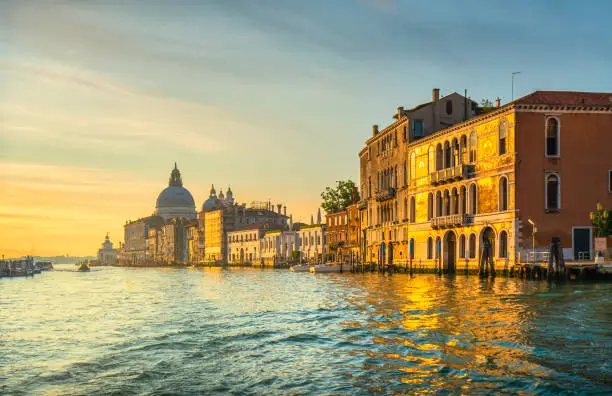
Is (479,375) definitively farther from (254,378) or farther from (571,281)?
(571,281)

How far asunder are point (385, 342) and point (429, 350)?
1.40m

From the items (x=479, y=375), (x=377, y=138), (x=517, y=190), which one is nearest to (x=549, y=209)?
(x=517, y=190)

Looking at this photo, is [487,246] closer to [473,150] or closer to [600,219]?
[600,219]

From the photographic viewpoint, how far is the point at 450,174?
4503cm

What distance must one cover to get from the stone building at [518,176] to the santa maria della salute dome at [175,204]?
145165mm

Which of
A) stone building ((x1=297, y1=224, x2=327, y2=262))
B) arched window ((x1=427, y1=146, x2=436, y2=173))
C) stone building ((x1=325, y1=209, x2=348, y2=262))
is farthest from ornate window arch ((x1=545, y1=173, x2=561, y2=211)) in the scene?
stone building ((x1=297, y1=224, x2=327, y2=262))

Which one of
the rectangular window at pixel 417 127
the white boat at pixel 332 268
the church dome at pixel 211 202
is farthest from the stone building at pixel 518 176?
the church dome at pixel 211 202

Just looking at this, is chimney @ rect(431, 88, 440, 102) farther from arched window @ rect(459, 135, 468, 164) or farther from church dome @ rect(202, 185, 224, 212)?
church dome @ rect(202, 185, 224, 212)

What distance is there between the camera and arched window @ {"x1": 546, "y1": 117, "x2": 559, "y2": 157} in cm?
3816

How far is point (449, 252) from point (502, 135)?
33.3 feet

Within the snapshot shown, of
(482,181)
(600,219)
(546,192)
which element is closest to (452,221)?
(482,181)

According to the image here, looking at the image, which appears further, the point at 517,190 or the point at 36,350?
the point at 517,190

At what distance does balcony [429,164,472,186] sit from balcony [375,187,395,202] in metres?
7.82

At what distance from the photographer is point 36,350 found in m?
14.9
